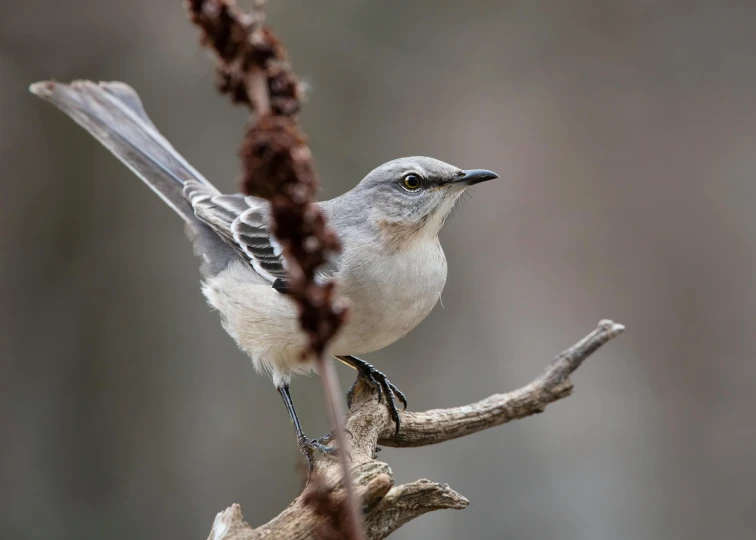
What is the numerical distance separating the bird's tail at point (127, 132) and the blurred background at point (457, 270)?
1830mm

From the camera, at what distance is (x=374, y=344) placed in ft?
11.8

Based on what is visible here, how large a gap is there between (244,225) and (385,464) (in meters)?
2.11

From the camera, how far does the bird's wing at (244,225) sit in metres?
4.17

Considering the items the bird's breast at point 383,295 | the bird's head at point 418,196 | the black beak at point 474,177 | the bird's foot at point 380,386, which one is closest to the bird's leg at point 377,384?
the bird's foot at point 380,386

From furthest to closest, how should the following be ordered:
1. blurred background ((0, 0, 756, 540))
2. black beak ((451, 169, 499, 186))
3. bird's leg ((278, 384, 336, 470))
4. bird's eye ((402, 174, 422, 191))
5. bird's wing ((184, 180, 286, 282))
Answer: blurred background ((0, 0, 756, 540)) → bird's wing ((184, 180, 286, 282)) → bird's eye ((402, 174, 422, 191)) → black beak ((451, 169, 499, 186)) → bird's leg ((278, 384, 336, 470))

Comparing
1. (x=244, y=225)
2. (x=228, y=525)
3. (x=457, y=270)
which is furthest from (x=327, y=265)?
(x=457, y=270)

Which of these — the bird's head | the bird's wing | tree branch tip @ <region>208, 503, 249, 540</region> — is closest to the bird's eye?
the bird's head

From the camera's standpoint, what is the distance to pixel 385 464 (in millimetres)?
2742

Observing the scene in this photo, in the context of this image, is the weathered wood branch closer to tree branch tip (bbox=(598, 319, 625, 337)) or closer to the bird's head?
tree branch tip (bbox=(598, 319, 625, 337))

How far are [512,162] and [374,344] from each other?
4823 mm

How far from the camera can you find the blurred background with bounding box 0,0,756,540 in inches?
251

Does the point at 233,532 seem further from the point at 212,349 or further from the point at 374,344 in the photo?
the point at 212,349

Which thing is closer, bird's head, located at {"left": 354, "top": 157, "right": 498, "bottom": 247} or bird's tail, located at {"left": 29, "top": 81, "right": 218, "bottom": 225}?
bird's head, located at {"left": 354, "top": 157, "right": 498, "bottom": 247}

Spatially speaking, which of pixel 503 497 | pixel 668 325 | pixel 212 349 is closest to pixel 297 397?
pixel 212 349
